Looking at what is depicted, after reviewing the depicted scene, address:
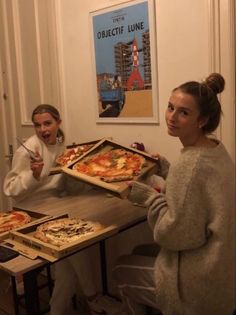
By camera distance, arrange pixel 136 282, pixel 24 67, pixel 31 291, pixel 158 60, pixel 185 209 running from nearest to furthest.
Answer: pixel 185 209
pixel 31 291
pixel 136 282
pixel 158 60
pixel 24 67

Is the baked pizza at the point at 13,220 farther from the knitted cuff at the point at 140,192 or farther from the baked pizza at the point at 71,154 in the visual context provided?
the knitted cuff at the point at 140,192

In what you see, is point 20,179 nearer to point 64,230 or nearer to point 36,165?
point 36,165

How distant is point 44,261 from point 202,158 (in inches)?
28.4

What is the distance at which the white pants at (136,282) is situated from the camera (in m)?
1.70

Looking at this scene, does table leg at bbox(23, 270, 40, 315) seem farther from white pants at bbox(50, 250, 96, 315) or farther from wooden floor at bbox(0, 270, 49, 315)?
wooden floor at bbox(0, 270, 49, 315)

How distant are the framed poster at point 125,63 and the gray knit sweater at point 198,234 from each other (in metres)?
1.01

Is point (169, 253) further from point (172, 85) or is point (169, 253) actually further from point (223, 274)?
point (172, 85)

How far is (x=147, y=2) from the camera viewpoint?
2.30 meters

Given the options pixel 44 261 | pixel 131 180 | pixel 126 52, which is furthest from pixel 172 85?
pixel 44 261

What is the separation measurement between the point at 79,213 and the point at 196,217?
0.75 meters

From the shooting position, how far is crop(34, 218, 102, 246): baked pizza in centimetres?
157

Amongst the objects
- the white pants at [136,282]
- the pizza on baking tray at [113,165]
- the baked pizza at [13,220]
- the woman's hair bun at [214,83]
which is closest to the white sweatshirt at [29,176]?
the baked pizza at [13,220]

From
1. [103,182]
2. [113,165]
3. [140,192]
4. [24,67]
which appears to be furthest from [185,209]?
[24,67]

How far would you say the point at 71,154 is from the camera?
221 cm
